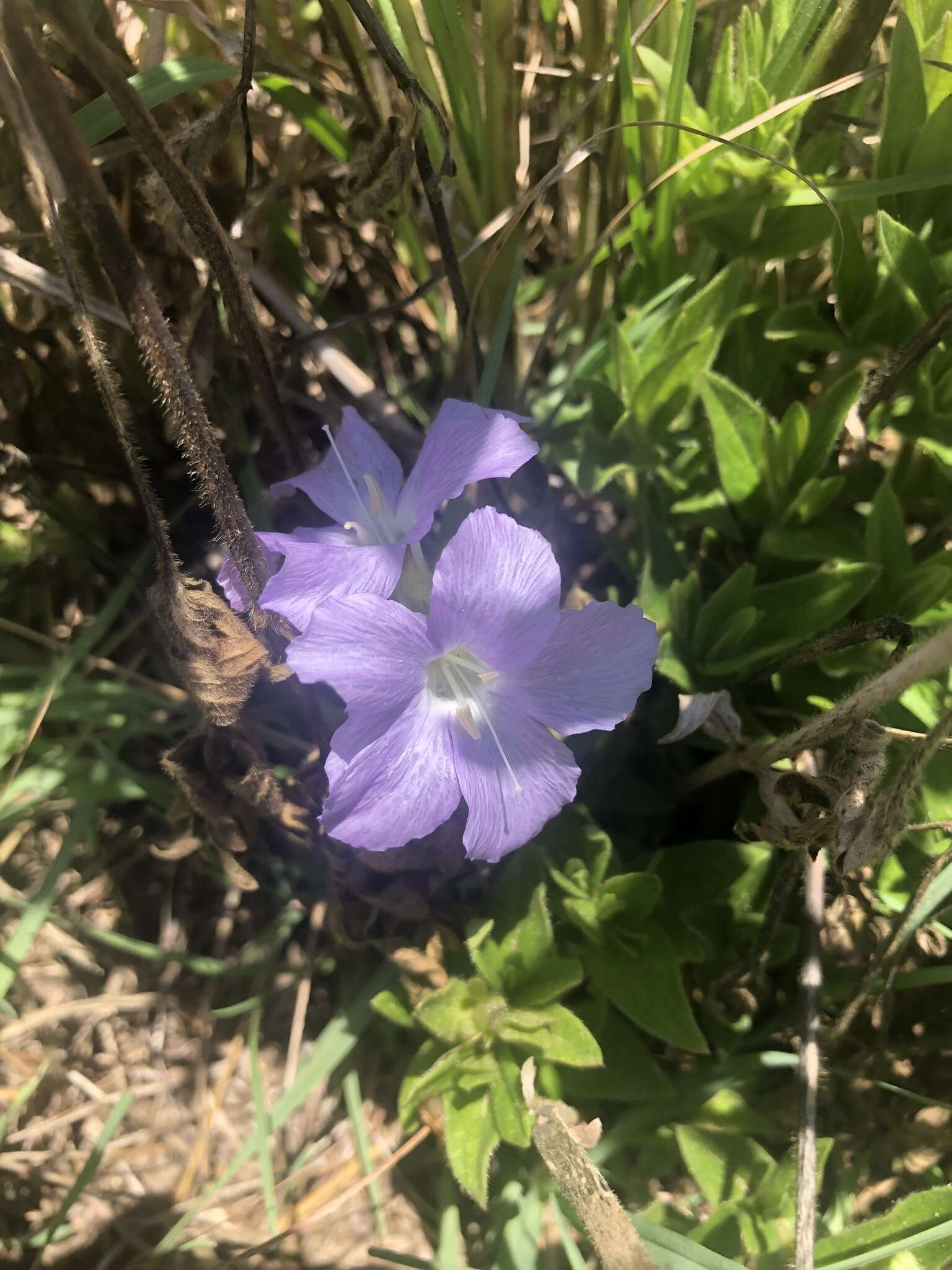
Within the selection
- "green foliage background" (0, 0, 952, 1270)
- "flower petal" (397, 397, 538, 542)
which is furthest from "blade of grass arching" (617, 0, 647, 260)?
"flower petal" (397, 397, 538, 542)

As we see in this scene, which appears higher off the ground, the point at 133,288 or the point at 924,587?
the point at 133,288

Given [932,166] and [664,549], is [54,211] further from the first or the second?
[932,166]

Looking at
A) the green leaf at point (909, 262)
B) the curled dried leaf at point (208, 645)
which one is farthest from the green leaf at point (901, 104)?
the curled dried leaf at point (208, 645)

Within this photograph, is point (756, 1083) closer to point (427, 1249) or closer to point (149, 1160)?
point (427, 1249)

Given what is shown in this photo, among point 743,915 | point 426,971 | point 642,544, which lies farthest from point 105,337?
point 743,915

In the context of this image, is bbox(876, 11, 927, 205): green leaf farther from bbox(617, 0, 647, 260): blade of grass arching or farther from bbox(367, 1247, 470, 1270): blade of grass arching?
bbox(367, 1247, 470, 1270): blade of grass arching

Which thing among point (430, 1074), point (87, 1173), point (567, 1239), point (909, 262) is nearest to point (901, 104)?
point (909, 262)

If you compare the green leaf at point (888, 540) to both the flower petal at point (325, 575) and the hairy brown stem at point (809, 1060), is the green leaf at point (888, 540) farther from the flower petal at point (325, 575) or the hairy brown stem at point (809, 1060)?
the flower petal at point (325, 575)
